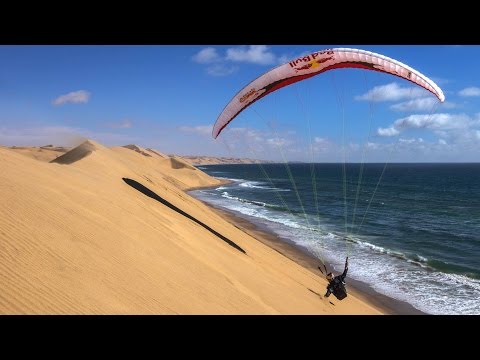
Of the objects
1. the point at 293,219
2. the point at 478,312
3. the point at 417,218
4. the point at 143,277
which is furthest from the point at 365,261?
the point at 417,218

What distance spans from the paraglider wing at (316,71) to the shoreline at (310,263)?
929 centimetres

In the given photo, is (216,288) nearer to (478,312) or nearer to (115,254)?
(115,254)

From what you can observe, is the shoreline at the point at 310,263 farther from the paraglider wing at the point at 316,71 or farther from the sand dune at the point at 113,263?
the paraglider wing at the point at 316,71

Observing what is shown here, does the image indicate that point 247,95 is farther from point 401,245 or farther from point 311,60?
point 401,245

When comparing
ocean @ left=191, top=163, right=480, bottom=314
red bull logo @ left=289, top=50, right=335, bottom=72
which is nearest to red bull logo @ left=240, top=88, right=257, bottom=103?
red bull logo @ left=289, top=50, right=335, bottom=72

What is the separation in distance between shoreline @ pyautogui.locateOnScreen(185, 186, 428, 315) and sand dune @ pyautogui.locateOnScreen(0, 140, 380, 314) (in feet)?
4.08

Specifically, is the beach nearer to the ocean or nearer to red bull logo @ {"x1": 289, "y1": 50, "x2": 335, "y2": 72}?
the ocean

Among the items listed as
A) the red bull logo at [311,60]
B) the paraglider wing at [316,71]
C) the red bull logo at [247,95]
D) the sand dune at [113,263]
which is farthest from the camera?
the red bull logo at [247,95]

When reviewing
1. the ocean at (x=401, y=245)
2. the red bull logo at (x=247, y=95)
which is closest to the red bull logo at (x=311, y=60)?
the red bull logo at (x=247, y=95)

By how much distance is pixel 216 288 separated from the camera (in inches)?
376

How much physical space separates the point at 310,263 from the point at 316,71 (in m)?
13.1

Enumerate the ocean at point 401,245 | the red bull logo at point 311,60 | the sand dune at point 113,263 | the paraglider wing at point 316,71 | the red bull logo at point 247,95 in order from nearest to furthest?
the sand dune at point 113,263, the paraglider wing at point 316,71, the red bull logo at point 311,60, the red bull logo at point 247,95, the ocean at point 401,245

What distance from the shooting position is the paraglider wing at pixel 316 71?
935cm

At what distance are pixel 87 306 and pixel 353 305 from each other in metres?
10.3
